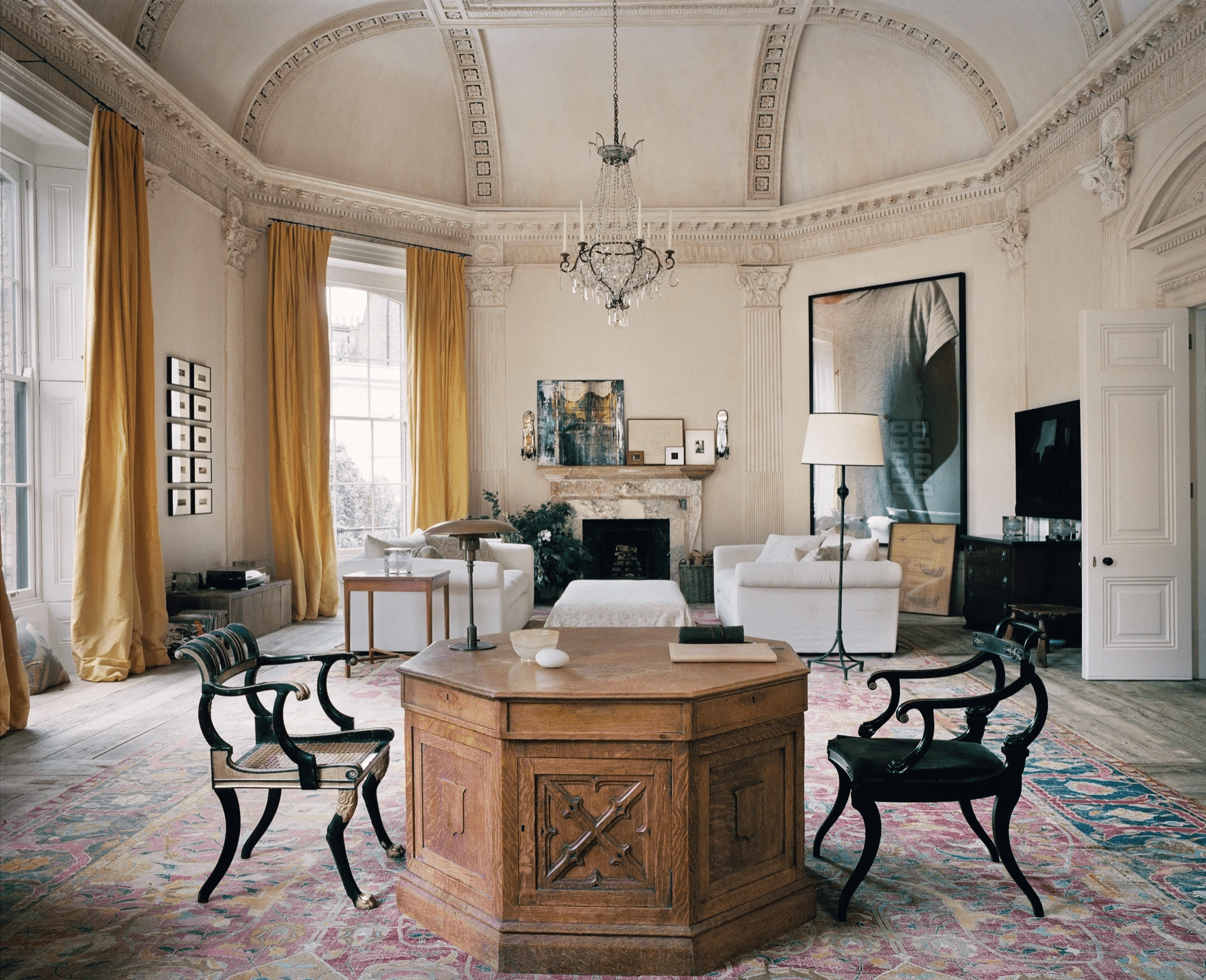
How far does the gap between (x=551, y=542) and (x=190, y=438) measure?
3.75 metres

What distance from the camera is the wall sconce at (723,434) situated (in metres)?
9.98

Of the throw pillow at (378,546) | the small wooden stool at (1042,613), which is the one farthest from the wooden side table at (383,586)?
the small wooden stool at (1042,613)

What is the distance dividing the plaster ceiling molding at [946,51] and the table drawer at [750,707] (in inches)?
294

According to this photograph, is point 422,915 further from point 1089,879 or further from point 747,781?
point 1089,879

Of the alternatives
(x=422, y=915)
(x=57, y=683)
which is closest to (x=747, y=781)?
(x=422, y=915)

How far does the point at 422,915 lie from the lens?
2.62m

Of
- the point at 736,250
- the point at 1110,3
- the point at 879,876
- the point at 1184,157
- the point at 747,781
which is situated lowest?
the point at 879,876

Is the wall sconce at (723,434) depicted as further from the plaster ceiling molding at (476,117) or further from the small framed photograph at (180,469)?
the small framed photograph at (180,469)

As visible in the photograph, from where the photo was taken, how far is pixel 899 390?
9.19m

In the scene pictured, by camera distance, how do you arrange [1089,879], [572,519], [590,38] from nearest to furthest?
[1089,879] → [590,38] → [572,519]

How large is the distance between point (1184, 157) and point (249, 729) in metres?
6.62

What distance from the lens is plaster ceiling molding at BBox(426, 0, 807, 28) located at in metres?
7.79

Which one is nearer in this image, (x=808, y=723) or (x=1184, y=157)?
(x=808, y=723)

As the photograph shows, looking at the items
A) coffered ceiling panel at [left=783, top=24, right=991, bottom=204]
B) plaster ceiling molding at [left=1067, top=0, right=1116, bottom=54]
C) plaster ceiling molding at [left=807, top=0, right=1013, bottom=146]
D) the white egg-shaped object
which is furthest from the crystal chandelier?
the white egg-shaped object
